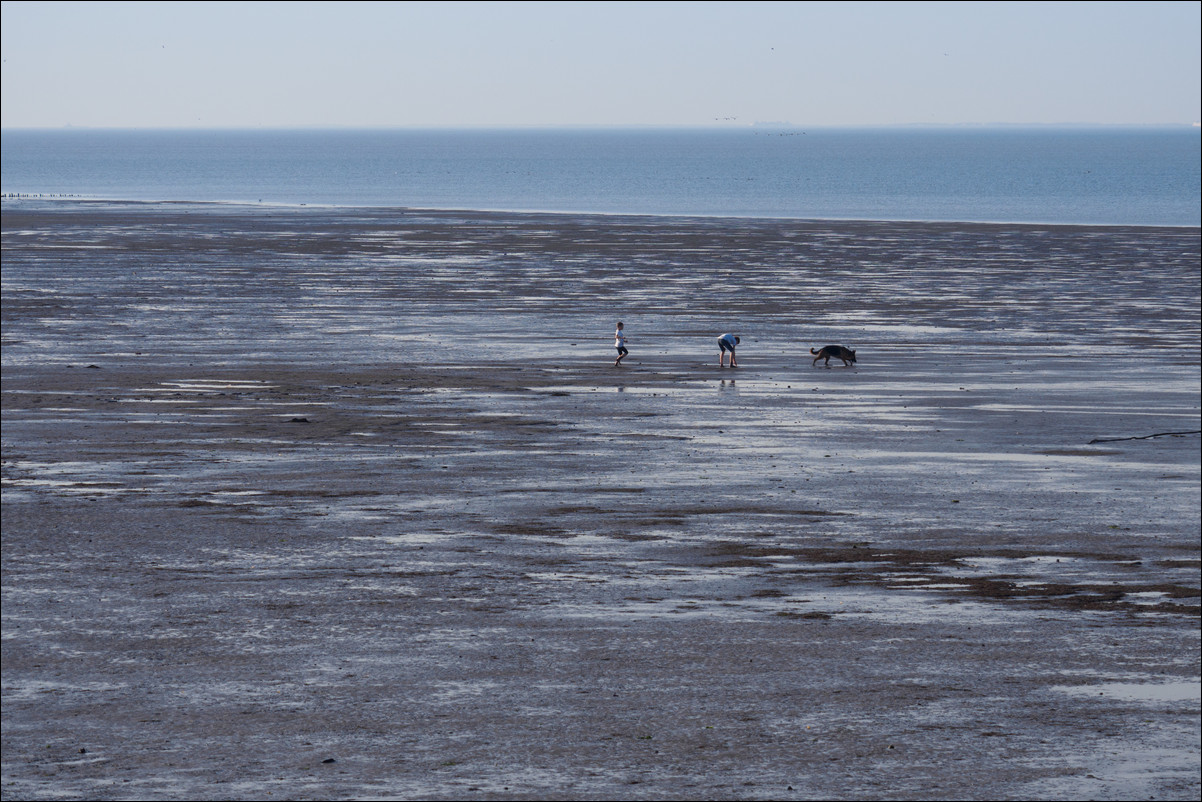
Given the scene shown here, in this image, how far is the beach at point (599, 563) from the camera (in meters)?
11.3

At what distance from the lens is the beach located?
37.1 ft

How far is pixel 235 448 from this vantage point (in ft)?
76.4

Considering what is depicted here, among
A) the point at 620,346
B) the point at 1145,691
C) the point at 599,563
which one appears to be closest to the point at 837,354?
the point at 620,346

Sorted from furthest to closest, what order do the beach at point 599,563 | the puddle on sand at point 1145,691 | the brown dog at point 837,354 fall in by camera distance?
the brown dog at point 837,354 < the puddle on sand at point 1145,691 < the beach at point 599,563

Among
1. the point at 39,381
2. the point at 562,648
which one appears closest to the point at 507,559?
the point at 562,648

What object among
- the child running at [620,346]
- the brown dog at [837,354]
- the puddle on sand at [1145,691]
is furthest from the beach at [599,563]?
the child running at [620,346]

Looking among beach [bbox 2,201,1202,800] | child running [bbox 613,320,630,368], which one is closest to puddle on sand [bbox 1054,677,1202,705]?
beach [bbox 2,201,1202,800]

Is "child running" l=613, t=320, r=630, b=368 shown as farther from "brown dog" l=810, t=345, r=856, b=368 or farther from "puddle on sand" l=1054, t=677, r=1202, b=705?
"puddle on sand" l=1054, t=677, r=1202, b=705

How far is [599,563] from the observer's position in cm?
1656

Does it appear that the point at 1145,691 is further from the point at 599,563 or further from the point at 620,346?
the point at 620,346

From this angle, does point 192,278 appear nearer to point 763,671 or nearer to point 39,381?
point 39,381

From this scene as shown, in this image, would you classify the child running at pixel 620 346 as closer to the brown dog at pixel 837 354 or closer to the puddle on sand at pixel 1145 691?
the brown dog at pixel 837 354

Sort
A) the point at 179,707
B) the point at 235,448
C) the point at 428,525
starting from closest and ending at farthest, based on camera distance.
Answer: the point at 179,707 → the point at 428,525 → the point at 235,448

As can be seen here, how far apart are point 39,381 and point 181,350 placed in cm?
518
